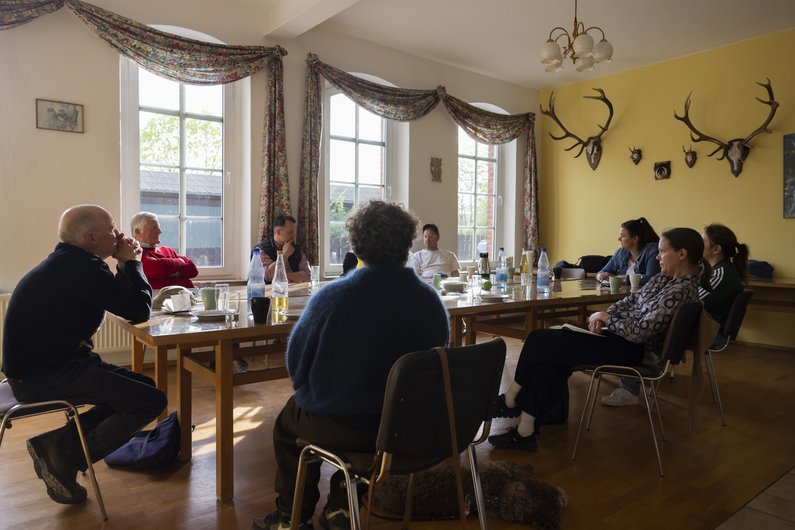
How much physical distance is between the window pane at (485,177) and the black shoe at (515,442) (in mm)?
4342

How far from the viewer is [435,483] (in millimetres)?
2104

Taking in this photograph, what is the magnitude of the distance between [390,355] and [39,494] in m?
1.63

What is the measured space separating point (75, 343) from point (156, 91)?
297 centimetres

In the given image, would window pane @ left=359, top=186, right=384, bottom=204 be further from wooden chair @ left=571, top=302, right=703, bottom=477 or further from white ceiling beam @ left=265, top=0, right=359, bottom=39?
wooden chair @ left=571, top=302, right=703, bottom=477

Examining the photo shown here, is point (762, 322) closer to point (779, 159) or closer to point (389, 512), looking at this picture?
point (779, 159)

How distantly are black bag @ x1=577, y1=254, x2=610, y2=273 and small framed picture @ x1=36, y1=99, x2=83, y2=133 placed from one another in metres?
4.83

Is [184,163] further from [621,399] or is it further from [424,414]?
[424,414]

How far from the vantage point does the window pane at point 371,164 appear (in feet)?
18.5

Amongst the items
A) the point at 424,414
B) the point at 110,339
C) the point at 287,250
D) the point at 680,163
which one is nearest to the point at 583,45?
the point at 287,250

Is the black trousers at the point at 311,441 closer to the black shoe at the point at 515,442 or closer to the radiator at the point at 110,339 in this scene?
the black shoe at the point at 515,442

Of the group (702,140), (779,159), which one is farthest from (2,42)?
(779,159)

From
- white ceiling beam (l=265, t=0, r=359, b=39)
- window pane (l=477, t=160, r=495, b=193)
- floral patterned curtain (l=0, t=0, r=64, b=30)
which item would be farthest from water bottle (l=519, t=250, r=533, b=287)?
floral patterned curtain (l=0, t=0, r=64, b=30)

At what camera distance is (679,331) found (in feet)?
7.76

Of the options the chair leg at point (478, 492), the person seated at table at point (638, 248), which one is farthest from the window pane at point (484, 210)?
the chair leg at point (478, 492)
